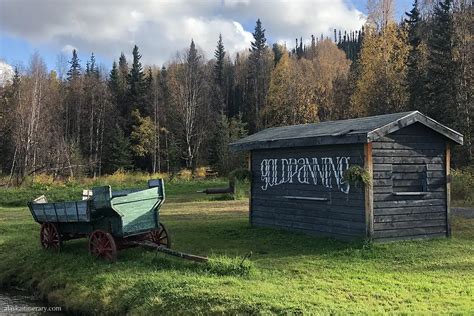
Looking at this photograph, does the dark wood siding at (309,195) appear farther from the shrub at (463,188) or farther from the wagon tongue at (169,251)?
the shrub at (463,188)

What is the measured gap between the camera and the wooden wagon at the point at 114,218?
33.1ft

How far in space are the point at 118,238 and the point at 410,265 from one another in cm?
592

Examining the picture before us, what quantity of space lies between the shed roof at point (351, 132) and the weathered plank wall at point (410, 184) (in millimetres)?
346

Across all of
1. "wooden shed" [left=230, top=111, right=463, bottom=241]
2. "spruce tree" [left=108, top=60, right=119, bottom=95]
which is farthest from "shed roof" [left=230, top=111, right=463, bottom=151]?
"spruce tree" [left=108, top=60, right=119, bottom=95]

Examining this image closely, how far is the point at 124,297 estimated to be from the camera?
8.20 metres

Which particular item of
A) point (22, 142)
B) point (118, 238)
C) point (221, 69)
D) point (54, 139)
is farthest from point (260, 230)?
point (221, 69)

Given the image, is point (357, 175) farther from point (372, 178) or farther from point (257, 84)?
point (257, 84)

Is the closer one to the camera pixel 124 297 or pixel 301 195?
pixel 124 297

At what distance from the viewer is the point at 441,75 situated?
3153cm

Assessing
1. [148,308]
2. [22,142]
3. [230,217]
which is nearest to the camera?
[148,308]

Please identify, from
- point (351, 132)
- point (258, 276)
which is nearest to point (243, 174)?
point (351, 132)

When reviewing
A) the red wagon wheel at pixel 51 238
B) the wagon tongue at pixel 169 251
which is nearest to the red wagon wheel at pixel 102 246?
the wagon tongue at pixel 169 251

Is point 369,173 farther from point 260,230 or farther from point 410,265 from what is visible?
point 260,230

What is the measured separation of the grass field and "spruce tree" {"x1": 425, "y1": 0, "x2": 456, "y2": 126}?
1815cm
